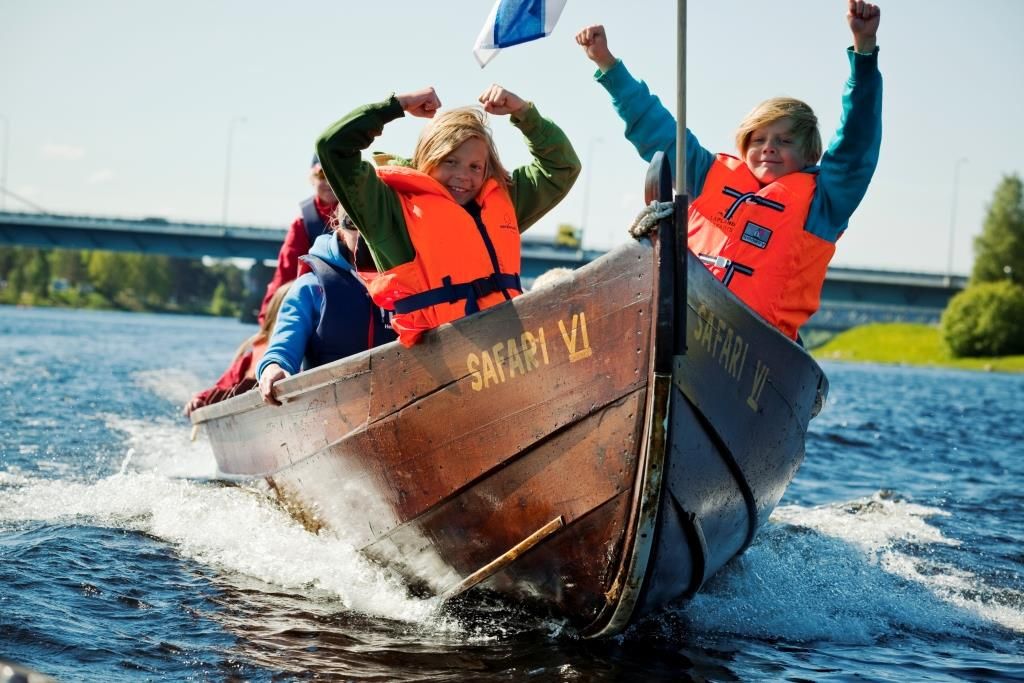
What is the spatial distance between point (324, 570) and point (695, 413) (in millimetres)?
2166

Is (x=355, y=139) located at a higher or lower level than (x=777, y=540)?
higher

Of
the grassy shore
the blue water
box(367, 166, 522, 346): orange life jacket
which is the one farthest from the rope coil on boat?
the grassy shore

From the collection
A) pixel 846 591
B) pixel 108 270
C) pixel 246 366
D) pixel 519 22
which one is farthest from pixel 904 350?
pixel 108 270

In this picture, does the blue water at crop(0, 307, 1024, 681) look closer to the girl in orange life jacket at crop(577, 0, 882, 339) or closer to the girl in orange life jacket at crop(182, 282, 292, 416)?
the girl in orange life jacket at crop(182, 282, 292, 416)

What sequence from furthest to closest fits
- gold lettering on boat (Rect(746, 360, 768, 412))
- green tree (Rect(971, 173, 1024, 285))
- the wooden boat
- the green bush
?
green tree (Rect(971, 173, 1024, 285)) → the green bush → gold lettering on boat (Rect(746, 360, 768, 412)) → the wooden boat

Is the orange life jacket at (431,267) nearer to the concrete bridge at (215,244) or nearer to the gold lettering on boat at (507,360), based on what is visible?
the gold lettering on boat at (507,360)

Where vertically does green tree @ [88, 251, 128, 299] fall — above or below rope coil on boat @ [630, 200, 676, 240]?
below

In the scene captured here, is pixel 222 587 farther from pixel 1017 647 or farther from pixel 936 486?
pixel 936 486

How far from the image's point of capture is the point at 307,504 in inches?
209

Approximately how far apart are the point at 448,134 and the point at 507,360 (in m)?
1.03

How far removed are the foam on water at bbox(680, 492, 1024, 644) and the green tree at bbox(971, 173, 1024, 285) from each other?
60.9 metres

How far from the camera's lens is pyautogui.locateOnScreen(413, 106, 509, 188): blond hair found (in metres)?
4.43

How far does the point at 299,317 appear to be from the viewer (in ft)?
17.9

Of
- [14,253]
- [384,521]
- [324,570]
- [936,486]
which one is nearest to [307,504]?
→ [324,570]
